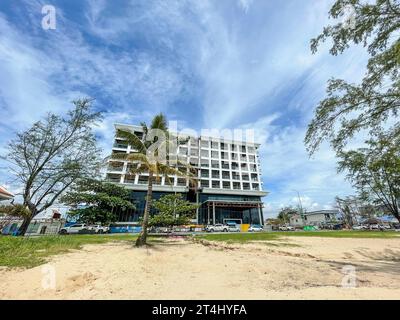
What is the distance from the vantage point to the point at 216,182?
54.2m

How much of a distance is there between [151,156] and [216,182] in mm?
41591

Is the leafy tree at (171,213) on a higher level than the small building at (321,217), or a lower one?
lower

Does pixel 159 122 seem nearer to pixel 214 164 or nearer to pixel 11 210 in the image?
pixel 11 210

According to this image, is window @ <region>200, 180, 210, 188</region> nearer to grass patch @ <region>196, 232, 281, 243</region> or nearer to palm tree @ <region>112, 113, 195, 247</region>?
grass patch @ <region>196, 232, 281, 243</region>

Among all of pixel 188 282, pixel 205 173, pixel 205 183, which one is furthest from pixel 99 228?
pixel 188 282

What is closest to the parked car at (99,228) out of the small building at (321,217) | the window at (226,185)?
the window at (226,185)

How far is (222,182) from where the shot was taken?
54656 millimetres

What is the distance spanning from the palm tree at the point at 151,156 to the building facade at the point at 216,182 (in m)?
28.6

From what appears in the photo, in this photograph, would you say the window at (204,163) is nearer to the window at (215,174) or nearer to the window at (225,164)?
the window at (215,174)

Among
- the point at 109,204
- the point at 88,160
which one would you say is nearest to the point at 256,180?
the point at 109,204

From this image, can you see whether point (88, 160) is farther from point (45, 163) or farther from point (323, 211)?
point (323, 211)

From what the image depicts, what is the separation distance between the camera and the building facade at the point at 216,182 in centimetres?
4659
